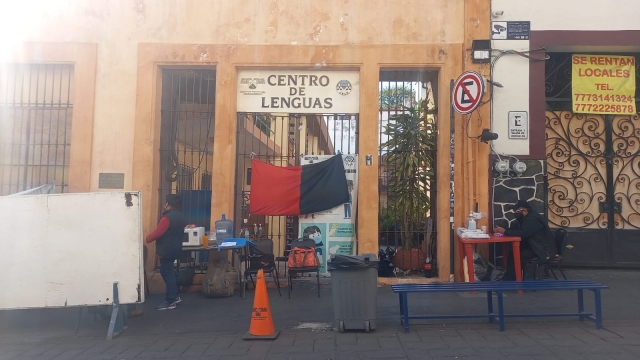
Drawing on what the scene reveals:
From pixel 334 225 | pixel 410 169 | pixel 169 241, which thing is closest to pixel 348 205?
pixel 334 225

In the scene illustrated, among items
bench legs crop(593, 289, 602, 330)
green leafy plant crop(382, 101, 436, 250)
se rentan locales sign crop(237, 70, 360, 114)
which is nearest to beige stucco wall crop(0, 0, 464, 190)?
se rentan locales sign crop(237, 70, 360, 114)

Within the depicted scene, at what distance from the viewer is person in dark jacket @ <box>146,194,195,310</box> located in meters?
8.37

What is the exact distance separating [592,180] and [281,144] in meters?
5.86

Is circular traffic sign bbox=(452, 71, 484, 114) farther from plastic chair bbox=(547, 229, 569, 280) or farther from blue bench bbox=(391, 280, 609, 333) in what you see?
blue bench bbox=(391, 280, 609, 333)

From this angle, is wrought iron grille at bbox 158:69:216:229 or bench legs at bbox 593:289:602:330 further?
wrought iron grille at bbox 158:69:216:229

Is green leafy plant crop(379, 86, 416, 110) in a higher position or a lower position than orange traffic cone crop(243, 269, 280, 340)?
higher

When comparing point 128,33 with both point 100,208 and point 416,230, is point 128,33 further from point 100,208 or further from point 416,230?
point 416,230

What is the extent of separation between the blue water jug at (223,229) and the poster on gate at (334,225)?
4.26ft

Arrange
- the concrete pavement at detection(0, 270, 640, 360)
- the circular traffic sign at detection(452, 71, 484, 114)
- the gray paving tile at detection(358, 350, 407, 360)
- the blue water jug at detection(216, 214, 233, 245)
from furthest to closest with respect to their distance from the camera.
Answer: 1. the blue water jug at detection(216, 214, 233, 245)
2. the circular traffic sign at detection(452, 71, 484, 114)
3. the concrete pavement at detection(0, 270, 640, 360)
4. the gray paving tile at detection(358, 350, 407, 360)

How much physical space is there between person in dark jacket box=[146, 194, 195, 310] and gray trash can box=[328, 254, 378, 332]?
291 centimetres

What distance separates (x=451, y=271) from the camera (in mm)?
9648

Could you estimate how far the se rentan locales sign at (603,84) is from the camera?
10.3 metres

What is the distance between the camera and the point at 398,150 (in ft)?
33.5

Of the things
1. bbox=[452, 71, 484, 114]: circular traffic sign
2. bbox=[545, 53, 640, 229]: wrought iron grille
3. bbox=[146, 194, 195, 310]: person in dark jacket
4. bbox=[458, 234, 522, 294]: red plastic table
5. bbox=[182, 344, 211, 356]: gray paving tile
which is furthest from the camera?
bbox=[545, 53, 640, 229]: wrought iron grille
